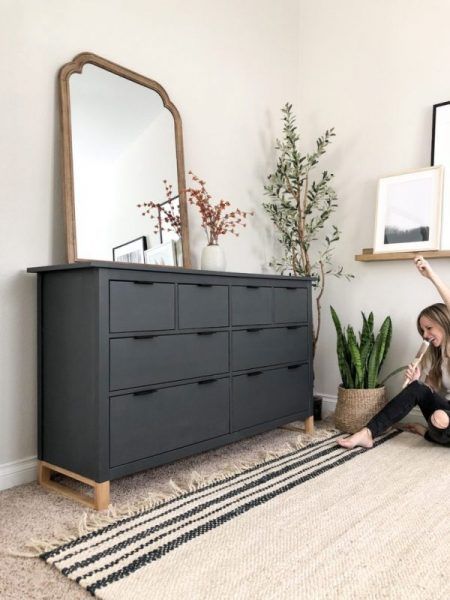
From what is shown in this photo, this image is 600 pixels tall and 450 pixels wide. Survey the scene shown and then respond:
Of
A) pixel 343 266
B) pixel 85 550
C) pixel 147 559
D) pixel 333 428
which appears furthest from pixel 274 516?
pixel 343 266

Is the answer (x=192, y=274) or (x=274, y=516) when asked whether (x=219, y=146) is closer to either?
(x=192, y=274)

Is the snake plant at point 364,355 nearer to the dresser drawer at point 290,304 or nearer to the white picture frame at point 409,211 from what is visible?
the dresser drawer at point 290,304

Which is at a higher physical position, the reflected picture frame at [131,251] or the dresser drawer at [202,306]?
the reflected picture frame at [131,251]

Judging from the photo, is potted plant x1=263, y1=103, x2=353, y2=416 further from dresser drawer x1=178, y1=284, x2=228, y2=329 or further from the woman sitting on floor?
dresser drawer x1=178, y1=284, x2=228, y2=329

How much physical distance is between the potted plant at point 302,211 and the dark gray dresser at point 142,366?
2.68 feet

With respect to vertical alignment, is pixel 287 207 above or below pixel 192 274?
above

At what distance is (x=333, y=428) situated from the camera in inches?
111

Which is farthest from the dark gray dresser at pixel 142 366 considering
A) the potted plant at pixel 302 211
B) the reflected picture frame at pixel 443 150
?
the reflected picture frame at pixel 443 150

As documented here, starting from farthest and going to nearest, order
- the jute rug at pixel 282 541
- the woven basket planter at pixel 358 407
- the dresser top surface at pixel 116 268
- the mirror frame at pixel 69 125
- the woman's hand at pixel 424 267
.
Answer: the woven basket planter at pixel 358 407, the woman's hand at pixel 424 267, the mirror frame at pixel 69 125, the dresser top surface at pixel 116 268, the jute rug at pixel 282 541

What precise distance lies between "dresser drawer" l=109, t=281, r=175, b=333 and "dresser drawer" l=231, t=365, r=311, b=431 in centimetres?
51

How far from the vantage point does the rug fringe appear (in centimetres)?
147

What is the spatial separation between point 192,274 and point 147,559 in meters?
1.04

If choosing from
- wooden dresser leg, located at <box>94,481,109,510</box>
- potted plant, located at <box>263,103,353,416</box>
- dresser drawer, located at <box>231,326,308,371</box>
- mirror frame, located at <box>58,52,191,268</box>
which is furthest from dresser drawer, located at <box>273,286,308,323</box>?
wooden dresser leg, located at <box>94,481,109,510</box>

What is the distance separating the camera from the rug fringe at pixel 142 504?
1.47 meters
